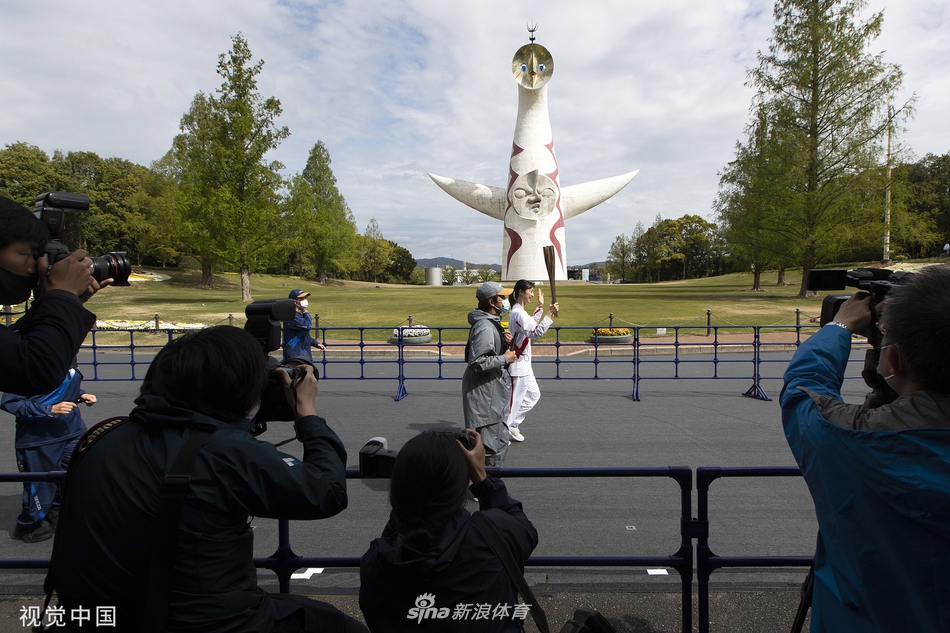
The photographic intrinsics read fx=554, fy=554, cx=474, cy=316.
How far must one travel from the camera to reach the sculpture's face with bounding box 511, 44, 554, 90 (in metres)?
26.4

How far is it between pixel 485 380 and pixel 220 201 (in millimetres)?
25451

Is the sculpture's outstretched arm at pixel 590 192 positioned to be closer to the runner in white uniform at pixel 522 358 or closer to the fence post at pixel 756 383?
the fence post at pixel 756 383

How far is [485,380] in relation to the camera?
4488 mm

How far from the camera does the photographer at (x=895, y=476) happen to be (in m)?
1.17

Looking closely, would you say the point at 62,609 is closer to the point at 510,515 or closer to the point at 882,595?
the point at 510,515

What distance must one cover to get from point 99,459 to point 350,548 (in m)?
2.75

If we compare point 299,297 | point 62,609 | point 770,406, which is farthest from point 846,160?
point 62,609

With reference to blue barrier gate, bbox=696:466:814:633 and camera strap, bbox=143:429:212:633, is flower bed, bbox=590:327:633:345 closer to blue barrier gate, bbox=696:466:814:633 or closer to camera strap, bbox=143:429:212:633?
blue barrier gate, bbox=696:466:814:633

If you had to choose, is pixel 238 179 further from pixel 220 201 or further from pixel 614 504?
pixel 614 504

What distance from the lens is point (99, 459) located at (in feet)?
4.50

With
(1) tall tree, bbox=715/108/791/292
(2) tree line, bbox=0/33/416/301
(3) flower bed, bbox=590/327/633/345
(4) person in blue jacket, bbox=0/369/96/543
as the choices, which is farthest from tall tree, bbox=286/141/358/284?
(4) person in blue jacket, bbox=0/369/96/543

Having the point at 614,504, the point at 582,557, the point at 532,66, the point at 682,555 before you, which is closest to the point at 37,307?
the point at 582,557

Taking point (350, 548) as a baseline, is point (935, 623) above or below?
above

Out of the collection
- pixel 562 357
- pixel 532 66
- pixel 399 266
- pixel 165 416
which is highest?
pixel 532 66
